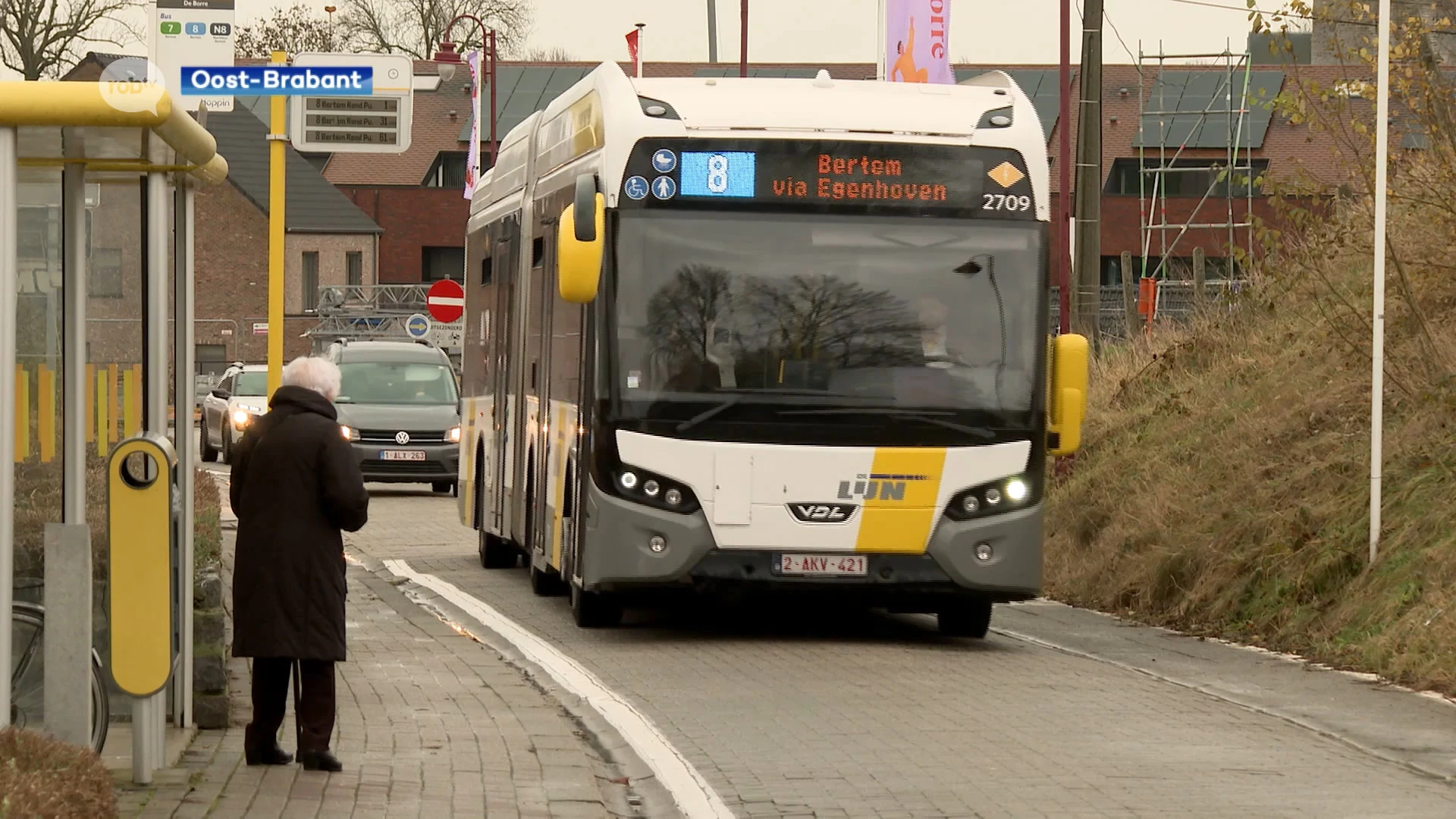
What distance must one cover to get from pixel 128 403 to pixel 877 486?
560 cm

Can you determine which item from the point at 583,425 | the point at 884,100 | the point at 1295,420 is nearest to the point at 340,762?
the point at 583,425

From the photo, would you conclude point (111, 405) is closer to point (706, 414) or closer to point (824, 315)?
point (706, 414)

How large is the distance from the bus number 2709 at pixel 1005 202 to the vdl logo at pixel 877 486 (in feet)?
5.26

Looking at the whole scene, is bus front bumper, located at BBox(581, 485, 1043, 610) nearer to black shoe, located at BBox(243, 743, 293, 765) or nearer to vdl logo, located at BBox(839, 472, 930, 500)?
vdl logo, located at BBox(839, 472, 930, 500)

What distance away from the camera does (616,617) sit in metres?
14.4

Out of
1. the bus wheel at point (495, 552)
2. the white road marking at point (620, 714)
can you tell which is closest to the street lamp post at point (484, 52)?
the bus wheel at point (495, 552)

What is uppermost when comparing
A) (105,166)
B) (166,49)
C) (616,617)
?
(166,49)

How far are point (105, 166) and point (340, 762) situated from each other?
2.46 metres

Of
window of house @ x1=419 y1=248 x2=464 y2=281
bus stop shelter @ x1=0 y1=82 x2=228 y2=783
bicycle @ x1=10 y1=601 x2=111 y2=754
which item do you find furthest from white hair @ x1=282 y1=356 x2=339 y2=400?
window of house @ x1=419 y1=248 x2=464 y2=281

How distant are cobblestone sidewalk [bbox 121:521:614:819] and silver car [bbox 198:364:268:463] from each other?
Result: 25028 millimetres

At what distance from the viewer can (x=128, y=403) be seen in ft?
27.8

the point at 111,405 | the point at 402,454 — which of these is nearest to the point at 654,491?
the point at 111,405

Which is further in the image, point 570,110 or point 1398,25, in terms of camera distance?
point 1398,25

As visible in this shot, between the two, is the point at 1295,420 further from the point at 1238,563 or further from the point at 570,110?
the point at 570,110
